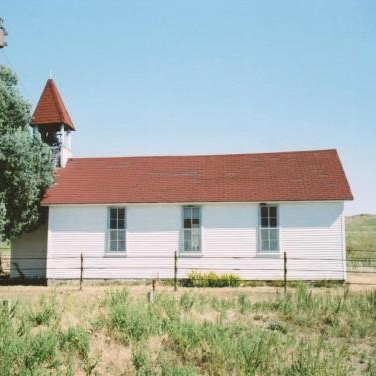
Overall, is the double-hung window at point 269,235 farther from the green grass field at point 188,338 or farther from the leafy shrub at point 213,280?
the green grass field at point 188,338

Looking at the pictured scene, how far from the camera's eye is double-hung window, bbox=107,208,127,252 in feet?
68.5

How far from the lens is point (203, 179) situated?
2206 centimetres

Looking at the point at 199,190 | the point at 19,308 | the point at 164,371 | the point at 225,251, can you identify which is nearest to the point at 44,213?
the point at 199,190

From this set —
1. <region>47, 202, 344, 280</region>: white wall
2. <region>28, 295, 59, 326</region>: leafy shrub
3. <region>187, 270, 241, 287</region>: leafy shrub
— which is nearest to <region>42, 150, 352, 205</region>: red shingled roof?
<region>47, 202, 344, 280</region>: white wall

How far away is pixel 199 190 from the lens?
69.2ft

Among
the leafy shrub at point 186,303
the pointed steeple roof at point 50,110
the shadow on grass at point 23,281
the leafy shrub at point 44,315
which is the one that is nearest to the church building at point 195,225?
the shadow on grass at point 23,281

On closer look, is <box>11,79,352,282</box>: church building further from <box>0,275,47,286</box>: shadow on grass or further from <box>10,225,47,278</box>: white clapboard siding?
<box>0,275,47,286</box>: shadow on grass

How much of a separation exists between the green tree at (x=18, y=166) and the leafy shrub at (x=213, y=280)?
7851mm

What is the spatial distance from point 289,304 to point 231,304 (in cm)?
165

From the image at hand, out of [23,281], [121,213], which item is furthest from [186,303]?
[23,281]

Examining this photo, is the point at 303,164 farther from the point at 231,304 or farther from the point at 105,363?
the point at 105,363

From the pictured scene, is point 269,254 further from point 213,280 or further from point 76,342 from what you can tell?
point 76,342

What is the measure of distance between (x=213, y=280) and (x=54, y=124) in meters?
11.7

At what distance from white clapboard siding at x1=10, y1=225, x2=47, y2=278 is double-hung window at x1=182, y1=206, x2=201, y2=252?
23.9 feet
